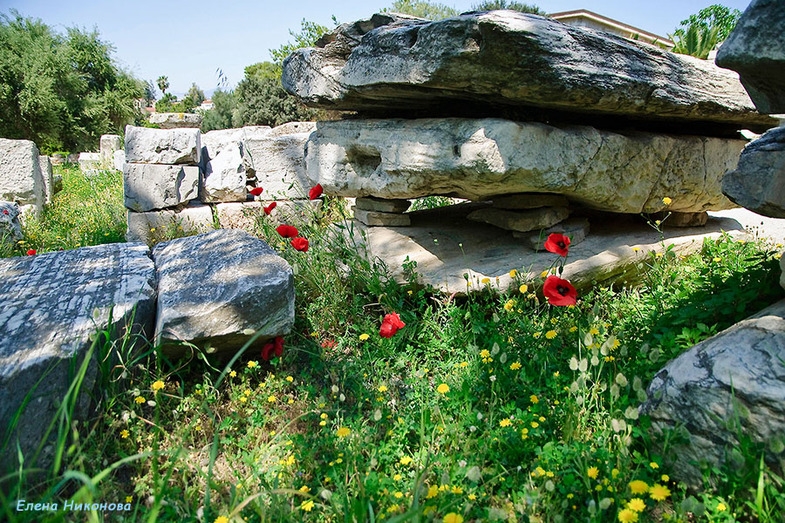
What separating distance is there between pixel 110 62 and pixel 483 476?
74.8 ft

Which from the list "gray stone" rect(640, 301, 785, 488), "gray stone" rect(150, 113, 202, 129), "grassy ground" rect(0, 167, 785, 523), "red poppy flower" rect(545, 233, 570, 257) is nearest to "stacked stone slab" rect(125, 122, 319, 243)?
"grassy ground" rect(0, 167, 785, 523)

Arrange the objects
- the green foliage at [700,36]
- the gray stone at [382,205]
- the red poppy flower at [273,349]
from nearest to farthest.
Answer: the red poppy flower at [273,349] < the gray stone at [382,205] < the green foliage at [700,36]

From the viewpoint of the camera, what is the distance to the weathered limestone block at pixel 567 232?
3.45 metres

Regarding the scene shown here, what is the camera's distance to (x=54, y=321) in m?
2.22

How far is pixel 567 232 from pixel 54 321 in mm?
3059

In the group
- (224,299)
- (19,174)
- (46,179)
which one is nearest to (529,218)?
(224,299)

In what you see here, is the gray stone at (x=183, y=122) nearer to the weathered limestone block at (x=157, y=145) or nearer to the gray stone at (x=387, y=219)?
the weathered limestone block at (x=157, y=145)

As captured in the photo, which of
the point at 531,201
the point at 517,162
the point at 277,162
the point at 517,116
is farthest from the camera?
the point at 277,162

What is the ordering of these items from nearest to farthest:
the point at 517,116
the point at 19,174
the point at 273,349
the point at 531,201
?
the point at 273,349, the point at 517,116, the point at 531,201, the point at 19,174

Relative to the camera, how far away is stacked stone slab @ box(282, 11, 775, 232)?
9.13 feet

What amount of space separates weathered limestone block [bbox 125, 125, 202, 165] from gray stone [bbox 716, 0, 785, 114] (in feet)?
16.1

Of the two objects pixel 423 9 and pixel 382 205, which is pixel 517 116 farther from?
pixel 423 9

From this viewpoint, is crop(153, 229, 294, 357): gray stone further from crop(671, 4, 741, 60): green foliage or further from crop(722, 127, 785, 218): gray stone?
crop(671, 4, 741, 60): green foliage

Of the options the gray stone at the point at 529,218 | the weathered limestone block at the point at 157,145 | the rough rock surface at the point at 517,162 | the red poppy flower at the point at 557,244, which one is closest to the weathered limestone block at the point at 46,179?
the weathered limestone block at the point at 157,145
